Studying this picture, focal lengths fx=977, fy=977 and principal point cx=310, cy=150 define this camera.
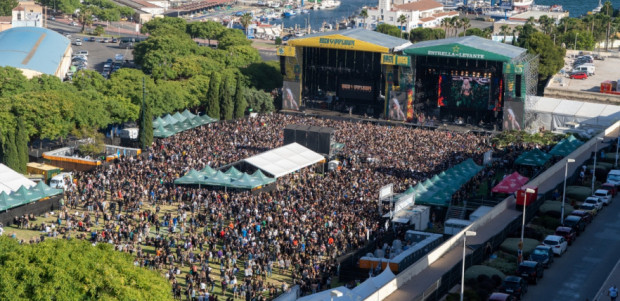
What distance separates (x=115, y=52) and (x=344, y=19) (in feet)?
258

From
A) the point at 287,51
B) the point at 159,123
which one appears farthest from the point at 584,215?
the point at 287,51

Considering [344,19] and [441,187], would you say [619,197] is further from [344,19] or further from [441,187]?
[344,19]

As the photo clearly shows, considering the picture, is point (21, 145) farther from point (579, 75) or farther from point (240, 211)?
point (579, 75)

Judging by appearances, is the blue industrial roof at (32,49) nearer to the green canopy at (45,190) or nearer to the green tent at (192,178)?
the green tent at (192,178)

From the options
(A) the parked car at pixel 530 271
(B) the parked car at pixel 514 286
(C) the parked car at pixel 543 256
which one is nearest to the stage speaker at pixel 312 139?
(C) the parked car at pixel 543 256

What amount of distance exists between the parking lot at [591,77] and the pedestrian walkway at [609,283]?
58205mm

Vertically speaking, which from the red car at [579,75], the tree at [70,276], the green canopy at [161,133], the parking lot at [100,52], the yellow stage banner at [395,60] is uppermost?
the yellow stage banner at [395,60]

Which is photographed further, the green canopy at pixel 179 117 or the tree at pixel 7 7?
the tree at pixel 7 7

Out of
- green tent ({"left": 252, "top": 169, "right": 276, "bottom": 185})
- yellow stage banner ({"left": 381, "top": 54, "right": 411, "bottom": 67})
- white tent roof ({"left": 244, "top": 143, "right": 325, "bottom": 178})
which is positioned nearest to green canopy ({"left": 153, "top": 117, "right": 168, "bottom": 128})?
white tent roof ({"left": 244, "top": 143, "right": 325, "bottom": 178})

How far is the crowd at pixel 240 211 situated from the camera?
151 feet

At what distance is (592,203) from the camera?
183 ft

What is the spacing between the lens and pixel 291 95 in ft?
303

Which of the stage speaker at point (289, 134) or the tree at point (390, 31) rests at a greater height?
the tree at point (390, 31)

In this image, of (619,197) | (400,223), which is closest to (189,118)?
(400,223)
